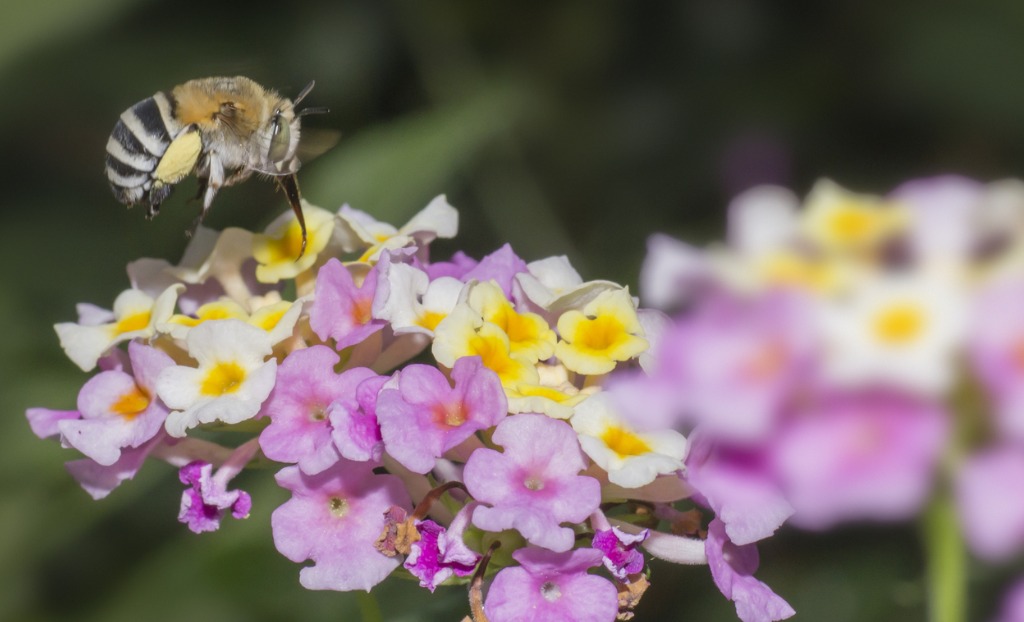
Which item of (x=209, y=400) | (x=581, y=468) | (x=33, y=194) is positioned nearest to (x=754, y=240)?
(x=581, y=468)

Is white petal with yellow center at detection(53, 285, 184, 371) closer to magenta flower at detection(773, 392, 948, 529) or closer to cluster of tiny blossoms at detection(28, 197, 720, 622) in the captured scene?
cluster of tiny blossoms at detection(28, 197, 720, 622)

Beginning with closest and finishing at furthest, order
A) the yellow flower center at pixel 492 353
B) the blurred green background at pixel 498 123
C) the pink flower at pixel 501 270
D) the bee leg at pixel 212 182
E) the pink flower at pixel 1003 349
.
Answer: the pink flower at pixel 1003 349 → the yellow flower center at pixel 492 353 → the pink flower at pixel 501 270 → the bee leg at pixel 212 182 → the blurred green background at pixel 498 123

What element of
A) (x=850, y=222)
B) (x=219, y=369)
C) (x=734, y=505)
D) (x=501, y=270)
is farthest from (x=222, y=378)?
(x=850, y=222)

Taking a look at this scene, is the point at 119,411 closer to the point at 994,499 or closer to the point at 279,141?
the point at 279,141

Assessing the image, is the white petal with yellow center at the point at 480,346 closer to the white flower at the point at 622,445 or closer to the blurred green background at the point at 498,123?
the white flower at the point at 622,445

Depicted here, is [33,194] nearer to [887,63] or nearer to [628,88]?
[628,88]

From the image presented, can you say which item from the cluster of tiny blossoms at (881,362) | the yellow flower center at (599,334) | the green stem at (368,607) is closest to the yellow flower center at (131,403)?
the green stem at (368,607)

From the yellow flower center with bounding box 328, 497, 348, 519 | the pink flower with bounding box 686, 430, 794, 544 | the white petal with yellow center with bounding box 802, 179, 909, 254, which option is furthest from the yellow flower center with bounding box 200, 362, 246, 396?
the white petal with yellow center with bounding box 802, 179, 909, 254
